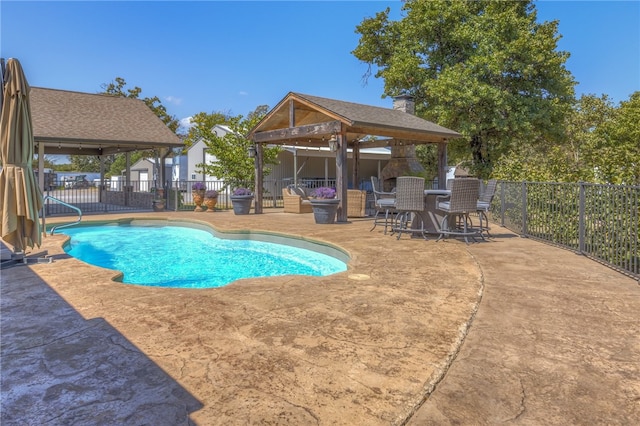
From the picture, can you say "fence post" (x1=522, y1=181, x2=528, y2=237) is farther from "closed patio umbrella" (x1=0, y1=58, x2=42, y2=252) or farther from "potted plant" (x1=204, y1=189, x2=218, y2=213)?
"potted plant" (x1=204, y1=189, x2=218, y2=213)

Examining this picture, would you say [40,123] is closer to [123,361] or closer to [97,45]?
[97,45]

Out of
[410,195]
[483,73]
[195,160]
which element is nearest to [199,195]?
[195,160]

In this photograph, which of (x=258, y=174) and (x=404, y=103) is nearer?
(x=258, y=174)

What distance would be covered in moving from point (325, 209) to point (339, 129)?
2018mm

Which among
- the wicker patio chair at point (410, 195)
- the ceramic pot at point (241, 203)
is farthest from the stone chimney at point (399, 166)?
the wicker patio chair at point (410, 195)

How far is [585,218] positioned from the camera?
18.4ft

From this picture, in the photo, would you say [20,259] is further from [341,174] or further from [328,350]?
[341,174]

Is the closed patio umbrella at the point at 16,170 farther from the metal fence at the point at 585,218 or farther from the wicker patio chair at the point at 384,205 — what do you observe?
the metal fence at the point at 585,218

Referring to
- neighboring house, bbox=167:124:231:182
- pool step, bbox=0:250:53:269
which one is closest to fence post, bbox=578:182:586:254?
pool step, bbox=0:250:53:269

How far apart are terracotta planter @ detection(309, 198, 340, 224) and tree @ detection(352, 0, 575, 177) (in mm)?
9328

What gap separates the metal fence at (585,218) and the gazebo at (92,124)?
37.5 ft

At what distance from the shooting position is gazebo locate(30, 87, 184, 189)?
11992mm

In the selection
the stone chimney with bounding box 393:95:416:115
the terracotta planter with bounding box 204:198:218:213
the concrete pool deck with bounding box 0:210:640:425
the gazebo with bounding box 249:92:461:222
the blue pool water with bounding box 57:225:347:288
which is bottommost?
the blue pool water with bounding box 57:225:347:288

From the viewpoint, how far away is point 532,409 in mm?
1846
